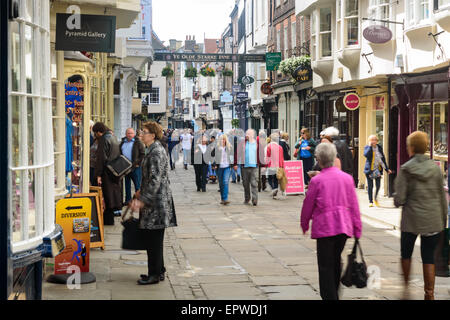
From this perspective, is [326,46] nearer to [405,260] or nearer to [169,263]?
[169,263]

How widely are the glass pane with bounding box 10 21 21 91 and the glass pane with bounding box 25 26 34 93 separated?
0.15m

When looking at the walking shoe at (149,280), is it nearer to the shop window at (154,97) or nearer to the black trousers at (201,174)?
the black trousers at (201,174)

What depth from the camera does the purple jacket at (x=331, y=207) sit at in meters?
6.70

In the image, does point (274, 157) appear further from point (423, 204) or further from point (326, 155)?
point (326, 155)

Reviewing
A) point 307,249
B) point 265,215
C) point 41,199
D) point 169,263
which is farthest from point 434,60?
point 41,199

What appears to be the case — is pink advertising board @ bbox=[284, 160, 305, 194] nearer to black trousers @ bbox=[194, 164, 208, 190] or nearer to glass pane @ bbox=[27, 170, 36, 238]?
black trousers @ bbox=[194, 164, 208, 190]

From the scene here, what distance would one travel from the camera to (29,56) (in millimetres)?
5434

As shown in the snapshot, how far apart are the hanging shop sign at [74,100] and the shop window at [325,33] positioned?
44.9ft

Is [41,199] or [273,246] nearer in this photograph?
[41,199]

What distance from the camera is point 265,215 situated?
51.6ft

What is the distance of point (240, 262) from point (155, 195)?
227cm

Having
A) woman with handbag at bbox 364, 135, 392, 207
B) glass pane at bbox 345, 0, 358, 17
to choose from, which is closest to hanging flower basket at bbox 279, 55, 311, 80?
glass pane at bbox 345, 0, 358, 17

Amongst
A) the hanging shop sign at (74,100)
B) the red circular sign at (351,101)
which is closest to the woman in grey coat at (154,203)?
the hanging shop sign at (74,100)
